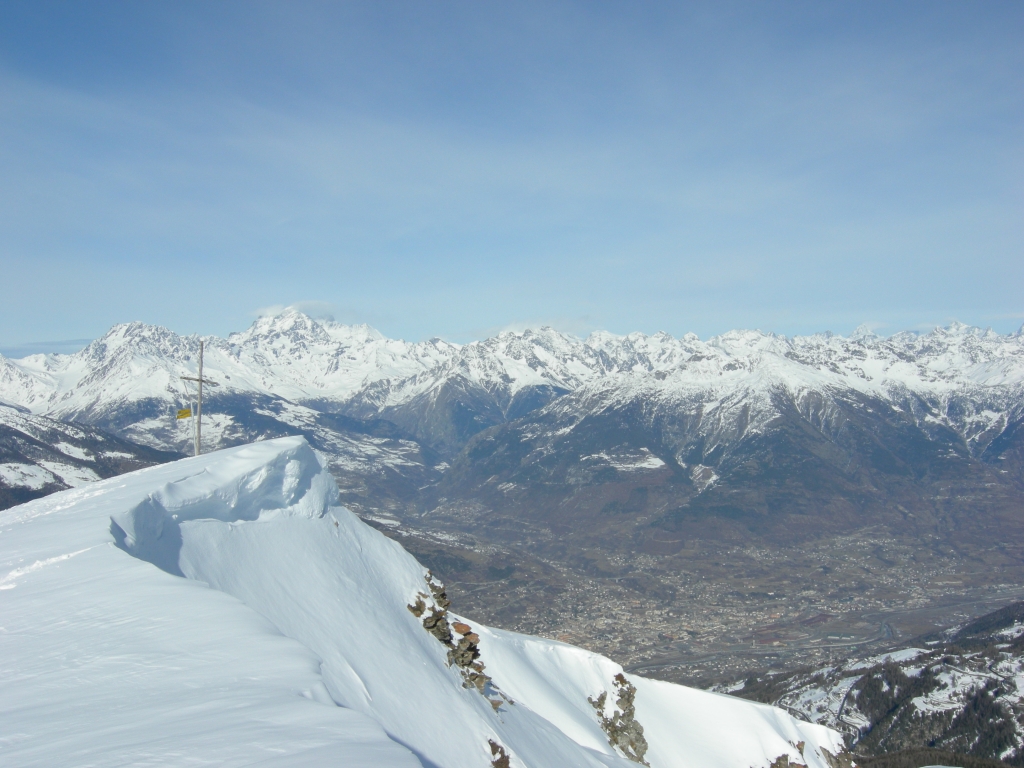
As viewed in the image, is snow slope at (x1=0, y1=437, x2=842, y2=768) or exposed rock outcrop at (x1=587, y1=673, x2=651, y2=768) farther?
exposed rock outcrop at (x1=587, y1=673, x2=651, y2=768)

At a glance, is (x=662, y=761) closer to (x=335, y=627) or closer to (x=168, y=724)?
(x=335, y=627)

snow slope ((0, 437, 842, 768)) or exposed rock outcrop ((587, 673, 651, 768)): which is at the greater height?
snow slope ((0, 437, 842, 768))

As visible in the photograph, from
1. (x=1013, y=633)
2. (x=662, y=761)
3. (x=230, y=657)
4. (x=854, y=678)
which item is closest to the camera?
(x=230, y=657)

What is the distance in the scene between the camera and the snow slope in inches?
574

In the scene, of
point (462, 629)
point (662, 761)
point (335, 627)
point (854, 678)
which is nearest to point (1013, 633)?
point (854, 678)

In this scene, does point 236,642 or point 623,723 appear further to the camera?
point 623,723

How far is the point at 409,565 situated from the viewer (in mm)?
43688

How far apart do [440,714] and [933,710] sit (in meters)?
153

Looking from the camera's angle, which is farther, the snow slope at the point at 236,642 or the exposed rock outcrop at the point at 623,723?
the exposed rock outcrop at the point at 623,723

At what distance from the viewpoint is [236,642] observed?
1972 centimetres

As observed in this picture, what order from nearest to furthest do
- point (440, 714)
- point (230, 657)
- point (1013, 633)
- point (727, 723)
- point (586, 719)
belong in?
point (230, 657) < point (440, 714) < point (586, 719) < point (727, 723) < point (1013, 633)

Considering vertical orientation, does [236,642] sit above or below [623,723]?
above

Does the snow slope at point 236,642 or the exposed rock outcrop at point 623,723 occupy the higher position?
the snow slope at point 236,642

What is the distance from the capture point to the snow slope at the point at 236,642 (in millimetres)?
14578
